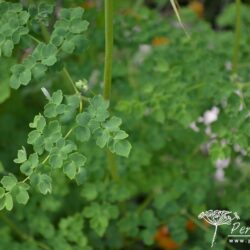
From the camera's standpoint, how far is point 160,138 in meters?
1.90

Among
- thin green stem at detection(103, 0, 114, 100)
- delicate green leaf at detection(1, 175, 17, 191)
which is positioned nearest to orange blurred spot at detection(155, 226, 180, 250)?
thin green stem at detection(103, 0, 114, 100)

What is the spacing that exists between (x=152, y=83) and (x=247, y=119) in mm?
396

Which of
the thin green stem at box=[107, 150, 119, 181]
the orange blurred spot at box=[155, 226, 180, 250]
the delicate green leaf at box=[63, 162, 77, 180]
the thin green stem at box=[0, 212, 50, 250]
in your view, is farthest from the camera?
the orange blurred spot at box=[155, 226, 180, 250]

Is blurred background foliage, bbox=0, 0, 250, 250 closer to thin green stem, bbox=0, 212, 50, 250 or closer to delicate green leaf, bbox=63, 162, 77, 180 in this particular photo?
thin green stem, bbox=0, 212, 50, 250

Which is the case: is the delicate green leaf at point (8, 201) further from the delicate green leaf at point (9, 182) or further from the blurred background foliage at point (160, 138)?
the blurred background foliage at point (160, 138)

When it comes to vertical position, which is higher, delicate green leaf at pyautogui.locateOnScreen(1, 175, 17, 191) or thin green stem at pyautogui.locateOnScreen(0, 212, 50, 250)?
delicate green leaf at pyautogui.locateOnScreen(1, 175, 17, 191)

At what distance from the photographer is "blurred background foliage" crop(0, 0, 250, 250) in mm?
1684

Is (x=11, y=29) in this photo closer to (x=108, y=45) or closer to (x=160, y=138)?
(x=108, y=45)

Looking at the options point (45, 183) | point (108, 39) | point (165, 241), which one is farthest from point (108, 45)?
point (165, 241)

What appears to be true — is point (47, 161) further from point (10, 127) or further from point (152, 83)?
point (10, 127)

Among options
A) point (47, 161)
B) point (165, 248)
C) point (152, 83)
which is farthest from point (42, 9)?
point (165, 248)

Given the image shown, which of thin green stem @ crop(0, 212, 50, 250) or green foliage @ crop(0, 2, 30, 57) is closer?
green foliage @ crop(0, 2, 30, 57)

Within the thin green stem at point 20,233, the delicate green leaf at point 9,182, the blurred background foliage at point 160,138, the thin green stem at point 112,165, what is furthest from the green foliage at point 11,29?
the thin green stem at point 20,233

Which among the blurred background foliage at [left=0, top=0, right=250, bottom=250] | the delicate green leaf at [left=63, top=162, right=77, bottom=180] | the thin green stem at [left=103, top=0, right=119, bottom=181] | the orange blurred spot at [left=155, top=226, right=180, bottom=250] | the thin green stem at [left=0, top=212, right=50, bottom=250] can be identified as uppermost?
the thin green stem at [left=103, top=0, right=119, bottom=181]
